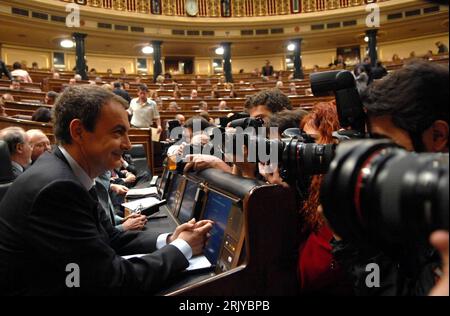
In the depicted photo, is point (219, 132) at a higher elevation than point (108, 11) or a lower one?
lower

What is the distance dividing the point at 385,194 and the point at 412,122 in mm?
431

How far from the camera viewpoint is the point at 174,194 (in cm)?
224

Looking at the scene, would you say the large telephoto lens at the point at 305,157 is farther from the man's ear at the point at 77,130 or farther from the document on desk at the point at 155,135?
the document on desk at the point at 155,135

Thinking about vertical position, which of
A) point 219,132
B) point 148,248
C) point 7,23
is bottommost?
point 148,248

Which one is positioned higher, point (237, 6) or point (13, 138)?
point (237, 6)

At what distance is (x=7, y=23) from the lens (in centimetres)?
1102

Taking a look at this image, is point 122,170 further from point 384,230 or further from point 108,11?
point 108,11

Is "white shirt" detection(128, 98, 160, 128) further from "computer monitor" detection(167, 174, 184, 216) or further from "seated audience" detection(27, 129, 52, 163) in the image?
"computer monitor" detection(167, 174, 184, 216)

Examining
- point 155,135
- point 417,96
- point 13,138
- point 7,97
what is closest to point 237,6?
point 155,135

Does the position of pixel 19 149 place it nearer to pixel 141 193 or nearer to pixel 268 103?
pixel 141 193

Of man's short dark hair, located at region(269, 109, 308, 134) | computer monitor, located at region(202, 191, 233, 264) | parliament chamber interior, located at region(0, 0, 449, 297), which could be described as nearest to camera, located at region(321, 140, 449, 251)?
parliament chamber interior, located at region(0, 0, 449, 297)

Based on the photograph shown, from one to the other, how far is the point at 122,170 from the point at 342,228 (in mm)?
3521

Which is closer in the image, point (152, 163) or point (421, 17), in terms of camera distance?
point (152, 163)
